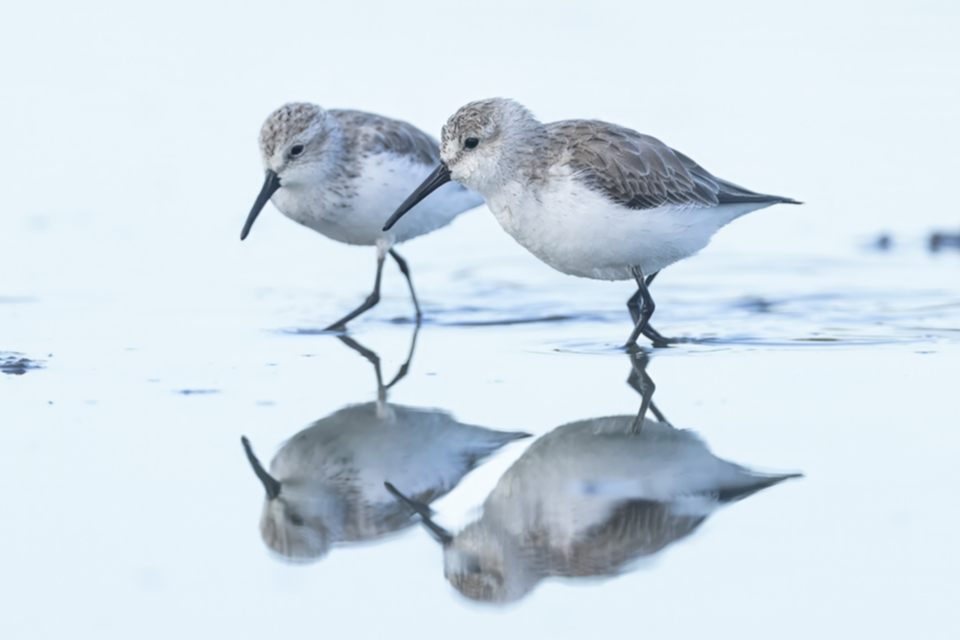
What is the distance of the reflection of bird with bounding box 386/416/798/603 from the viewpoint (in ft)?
12.3

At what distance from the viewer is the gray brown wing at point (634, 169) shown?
241 inches

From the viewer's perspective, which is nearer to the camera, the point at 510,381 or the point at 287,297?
the point at 510,381

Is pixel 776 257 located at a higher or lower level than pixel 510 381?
higher

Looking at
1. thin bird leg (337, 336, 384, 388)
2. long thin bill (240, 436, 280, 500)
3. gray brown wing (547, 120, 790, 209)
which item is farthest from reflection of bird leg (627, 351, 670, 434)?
long thin bill (240, 436, 280, 500)

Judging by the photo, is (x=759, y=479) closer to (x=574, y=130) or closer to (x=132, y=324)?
(x=574, y=130)

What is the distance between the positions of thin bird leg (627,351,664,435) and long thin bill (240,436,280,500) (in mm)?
1544

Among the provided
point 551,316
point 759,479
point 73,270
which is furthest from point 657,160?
point 73,270

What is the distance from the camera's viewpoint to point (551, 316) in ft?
25.3

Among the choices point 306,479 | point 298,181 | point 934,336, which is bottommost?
point 306,479

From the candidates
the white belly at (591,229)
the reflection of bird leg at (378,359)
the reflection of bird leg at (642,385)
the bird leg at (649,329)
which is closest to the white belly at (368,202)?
the reflection of bird leg at (378,359)

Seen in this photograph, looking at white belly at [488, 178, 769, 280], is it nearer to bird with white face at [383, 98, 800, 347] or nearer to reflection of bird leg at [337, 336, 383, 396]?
bird with white face at [383, 98, 800, 347]

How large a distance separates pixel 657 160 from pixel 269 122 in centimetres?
247

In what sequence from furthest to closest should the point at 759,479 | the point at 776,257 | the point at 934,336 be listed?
the point at 776,257 → the point at 934,336 → the point at 759,479

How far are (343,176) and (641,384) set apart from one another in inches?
102
